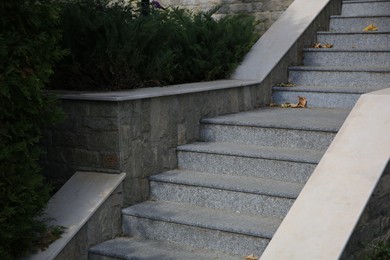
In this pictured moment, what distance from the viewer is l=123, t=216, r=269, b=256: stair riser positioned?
4.83 metres

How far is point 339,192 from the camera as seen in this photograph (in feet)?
14.4

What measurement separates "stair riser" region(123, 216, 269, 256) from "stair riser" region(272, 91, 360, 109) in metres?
2.50

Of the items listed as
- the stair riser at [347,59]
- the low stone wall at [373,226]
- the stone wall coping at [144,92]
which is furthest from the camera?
the stair riser at [347,59]

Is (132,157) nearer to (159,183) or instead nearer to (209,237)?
(159,183)

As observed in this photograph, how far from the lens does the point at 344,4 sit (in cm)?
868

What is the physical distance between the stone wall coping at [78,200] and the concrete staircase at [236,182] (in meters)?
0.26

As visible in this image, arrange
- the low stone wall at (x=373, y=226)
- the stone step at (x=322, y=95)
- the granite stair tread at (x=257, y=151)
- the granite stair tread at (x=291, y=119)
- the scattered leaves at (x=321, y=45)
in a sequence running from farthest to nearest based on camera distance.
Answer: the scattered leaves at (x=321, y=45) → the stone step at (x=322, y=95) → the granite stair tread at (x=291, y=119) → the granite stair tread at (x=257, y=151) → the low stone wall at (x=373, y=226)

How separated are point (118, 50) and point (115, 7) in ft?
2.66

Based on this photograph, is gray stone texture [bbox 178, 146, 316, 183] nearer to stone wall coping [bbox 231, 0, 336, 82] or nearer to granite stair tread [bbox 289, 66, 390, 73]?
stone wall coping [bbox 231, 0, 336, 82]

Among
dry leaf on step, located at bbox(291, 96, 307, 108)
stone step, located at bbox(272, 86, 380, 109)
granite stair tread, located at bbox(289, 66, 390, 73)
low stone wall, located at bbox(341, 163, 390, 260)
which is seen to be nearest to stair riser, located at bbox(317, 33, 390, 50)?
granite stair tread, located at bbox(289, 66, 390, 73)

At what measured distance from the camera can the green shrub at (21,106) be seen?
427 cm

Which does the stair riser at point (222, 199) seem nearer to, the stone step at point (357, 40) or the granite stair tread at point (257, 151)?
the granite stair tread at point (257, 151)

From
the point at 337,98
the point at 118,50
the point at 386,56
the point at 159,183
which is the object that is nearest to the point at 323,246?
the point at 159,183

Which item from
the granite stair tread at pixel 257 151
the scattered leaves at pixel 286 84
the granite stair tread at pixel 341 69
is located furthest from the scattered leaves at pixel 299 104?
the granite stair tread at pixel 257 151
